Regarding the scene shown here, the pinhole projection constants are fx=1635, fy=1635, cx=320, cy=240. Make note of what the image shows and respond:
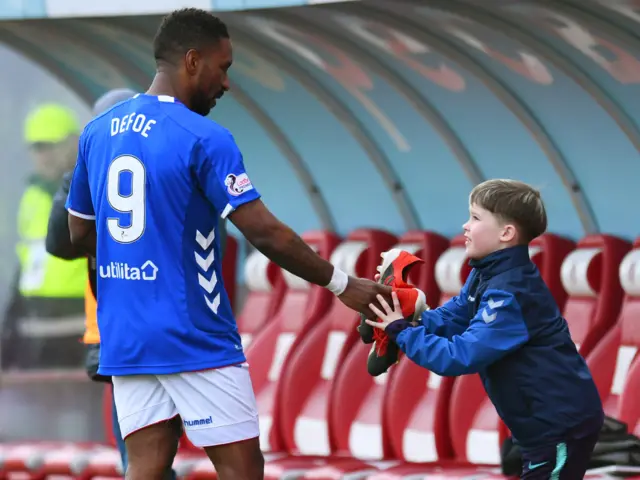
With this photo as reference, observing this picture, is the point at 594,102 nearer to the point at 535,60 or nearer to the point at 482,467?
the point at 535,60

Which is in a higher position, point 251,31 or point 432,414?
point 251,31

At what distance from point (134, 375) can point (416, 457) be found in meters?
2.68

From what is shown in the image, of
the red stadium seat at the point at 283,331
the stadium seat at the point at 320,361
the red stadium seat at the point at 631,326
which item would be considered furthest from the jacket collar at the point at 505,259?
the red stadium seat at the point at 283,331

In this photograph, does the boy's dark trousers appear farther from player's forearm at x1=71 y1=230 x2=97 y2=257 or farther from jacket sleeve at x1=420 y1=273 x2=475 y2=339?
player's forearm at x1=71 y1=230 x2=97 y2=257

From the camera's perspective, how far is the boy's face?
4.27 m

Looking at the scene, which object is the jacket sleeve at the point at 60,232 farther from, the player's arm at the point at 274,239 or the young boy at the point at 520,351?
the young boy at the point at 520,351

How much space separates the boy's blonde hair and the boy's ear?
12 millimetres

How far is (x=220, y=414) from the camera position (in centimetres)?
420

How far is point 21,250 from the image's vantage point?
29.7 ft

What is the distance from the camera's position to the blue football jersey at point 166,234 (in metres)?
4.13

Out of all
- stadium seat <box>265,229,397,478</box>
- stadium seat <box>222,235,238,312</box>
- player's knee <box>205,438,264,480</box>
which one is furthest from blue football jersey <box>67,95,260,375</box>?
stadium seat <box>222,235,238,312</box>

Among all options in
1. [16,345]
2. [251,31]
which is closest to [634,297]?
[251,31]

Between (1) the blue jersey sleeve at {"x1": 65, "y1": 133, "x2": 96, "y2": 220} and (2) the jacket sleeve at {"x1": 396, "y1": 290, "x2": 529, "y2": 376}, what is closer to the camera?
Result: (2) the jacket sleeve at {"x1": 396, "y1": 290, "x2": 529, "y2": 376}

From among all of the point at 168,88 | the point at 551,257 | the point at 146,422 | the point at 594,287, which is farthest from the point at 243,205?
the point at 551,257
